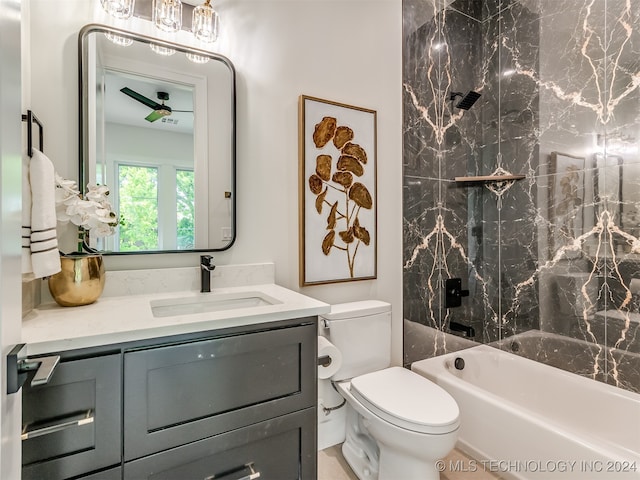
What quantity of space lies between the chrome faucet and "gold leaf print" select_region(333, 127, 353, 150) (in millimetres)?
928

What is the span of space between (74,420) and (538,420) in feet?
5.78

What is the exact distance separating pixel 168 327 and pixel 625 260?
2181 mm

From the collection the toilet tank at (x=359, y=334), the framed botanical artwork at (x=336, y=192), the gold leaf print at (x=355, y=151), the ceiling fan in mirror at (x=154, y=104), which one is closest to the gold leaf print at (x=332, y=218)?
the framed botanical artwork at (x=336, y=192)

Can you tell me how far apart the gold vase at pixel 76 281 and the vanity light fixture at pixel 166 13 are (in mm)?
981

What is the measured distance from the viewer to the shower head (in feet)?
7.29

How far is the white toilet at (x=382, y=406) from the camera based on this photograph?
133 cm

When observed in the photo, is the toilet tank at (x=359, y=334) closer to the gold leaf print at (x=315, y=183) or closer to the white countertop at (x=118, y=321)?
the white countertop at (x=118, y=321)

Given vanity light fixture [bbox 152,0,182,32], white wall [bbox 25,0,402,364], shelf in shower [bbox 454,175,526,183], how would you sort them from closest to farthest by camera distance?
white wall [bbox 25,0,402,364]
vanity light fixture [bbox 152,0,182,32]
shelf in shower [bbox 454,175,526,183]

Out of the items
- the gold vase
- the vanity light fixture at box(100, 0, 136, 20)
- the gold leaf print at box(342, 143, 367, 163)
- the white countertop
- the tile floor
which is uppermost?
the vanity light fixture at box(100, 0, 136, 20)

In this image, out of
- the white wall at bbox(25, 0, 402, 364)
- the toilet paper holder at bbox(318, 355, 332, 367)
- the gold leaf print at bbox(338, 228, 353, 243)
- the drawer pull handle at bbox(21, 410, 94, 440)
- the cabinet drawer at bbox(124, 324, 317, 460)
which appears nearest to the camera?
the drawer pull handle at bbox(21, 410, 94, 440)

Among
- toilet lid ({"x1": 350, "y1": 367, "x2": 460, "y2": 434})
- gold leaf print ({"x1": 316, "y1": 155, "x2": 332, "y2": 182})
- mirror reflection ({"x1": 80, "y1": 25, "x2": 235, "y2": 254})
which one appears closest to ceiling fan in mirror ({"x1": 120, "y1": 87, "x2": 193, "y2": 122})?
mirror reflection ({"x1": 80, "y1": 25, "x2": 235, "y2": 254})

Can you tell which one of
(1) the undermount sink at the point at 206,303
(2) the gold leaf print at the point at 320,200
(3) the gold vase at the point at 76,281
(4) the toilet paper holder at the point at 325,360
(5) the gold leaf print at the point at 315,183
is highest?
(5) the gold leaf print at the point at 315,183

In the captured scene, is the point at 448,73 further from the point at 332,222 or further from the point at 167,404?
the point at 167,404

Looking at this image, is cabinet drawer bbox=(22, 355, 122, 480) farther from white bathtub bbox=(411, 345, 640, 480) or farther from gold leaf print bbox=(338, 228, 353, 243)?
white bathtub bbox=(411, 345, 640, 480)
